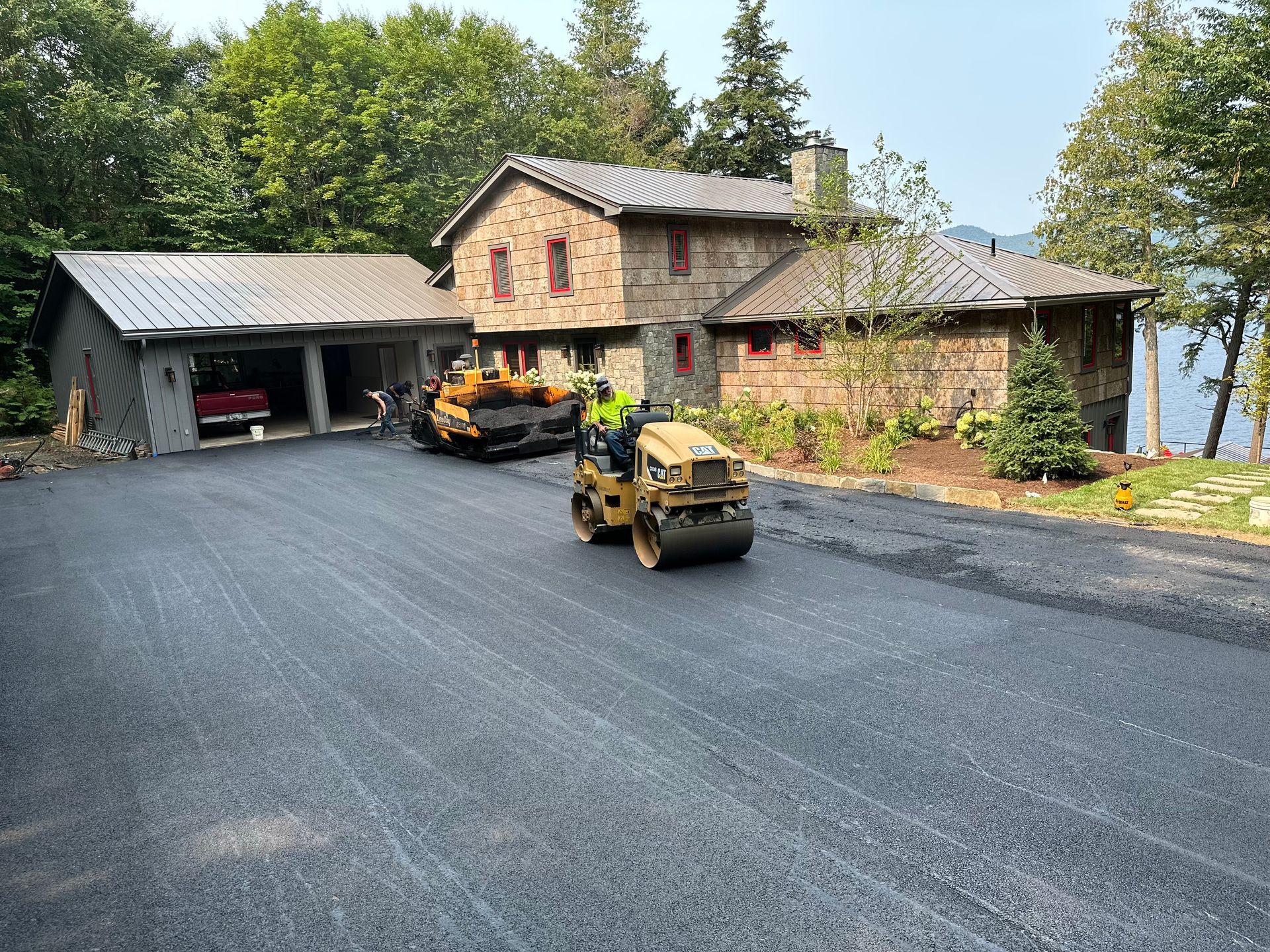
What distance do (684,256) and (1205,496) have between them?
13.2 m

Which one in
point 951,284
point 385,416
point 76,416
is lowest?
point 385,416

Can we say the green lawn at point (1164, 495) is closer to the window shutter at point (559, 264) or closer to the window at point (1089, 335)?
the window at point (1089, 335)

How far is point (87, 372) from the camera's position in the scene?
22406 mm

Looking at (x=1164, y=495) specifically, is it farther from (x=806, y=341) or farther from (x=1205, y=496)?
(x=806, y=341)

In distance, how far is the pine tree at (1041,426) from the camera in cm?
1231

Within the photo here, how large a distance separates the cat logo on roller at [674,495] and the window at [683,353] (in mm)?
A: 11668

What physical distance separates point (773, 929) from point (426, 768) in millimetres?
2414

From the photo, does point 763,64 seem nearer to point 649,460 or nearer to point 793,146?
point 793,146

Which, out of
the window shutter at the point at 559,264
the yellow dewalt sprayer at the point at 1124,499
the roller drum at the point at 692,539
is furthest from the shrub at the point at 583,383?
the yellow dewalt sprayer at the point at 1124,499

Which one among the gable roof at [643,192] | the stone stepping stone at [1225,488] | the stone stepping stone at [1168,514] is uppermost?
the gable roof at [643,192]

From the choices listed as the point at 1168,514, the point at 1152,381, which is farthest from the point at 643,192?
the point at 1152,381

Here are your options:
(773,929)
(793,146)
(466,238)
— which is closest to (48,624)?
(773,929)

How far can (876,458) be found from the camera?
1373cm

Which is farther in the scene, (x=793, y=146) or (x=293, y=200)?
(x=793, y=146)
